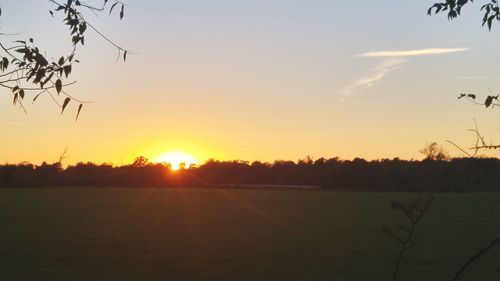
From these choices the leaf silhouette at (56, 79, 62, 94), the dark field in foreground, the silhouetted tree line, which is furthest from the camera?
the silhouetted tree line

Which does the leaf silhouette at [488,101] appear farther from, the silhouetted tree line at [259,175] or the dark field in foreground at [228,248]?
the silhouetted tree line at [259,175]

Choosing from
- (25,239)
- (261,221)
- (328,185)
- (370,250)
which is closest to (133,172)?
(328,185)

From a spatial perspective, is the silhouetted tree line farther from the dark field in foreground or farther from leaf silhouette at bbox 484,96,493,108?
leaf silhouette at bbox 484,96,493,108

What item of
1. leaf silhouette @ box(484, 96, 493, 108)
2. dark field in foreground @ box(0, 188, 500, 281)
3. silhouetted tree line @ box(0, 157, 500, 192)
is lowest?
dark field in foreground @ box(0, 188, 500, 281)

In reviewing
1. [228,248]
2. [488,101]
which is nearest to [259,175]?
[228,248]

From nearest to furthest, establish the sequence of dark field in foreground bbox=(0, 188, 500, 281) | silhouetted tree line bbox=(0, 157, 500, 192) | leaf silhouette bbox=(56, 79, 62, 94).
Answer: leaf silhouette bbox=(56, 79, 62, 94)
dark field in foreground bbox=(0, 188, 500, 281)
silhouetted tree line bbox=(0, 157, 500, 192)

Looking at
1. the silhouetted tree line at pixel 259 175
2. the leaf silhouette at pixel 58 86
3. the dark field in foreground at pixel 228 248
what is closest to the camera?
the leaf silhouette at pixel 58 86

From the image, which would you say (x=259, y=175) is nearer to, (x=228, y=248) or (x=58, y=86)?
(x=228, y=248)

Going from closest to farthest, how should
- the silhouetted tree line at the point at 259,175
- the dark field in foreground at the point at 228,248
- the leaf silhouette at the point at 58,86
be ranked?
the leaf silhouette at the point at 58,86 < the dark field in foreground at the point at 228,248 < the silhouetted tree line at the point at 259,175

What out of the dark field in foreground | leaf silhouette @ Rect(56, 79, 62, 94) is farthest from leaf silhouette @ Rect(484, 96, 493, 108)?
the dark field in foreground

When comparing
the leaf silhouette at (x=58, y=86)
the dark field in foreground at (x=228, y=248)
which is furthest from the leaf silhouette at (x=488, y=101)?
the dark field in foreground at (x=228, y=248)

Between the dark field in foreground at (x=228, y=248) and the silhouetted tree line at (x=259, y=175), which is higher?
the silhouetted tree line at (x=259, y=175)

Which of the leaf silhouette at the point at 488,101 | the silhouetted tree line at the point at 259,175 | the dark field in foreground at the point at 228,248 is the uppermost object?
the silhouetted tree line at the point at 259,175

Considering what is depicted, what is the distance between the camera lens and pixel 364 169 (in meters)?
97.0
